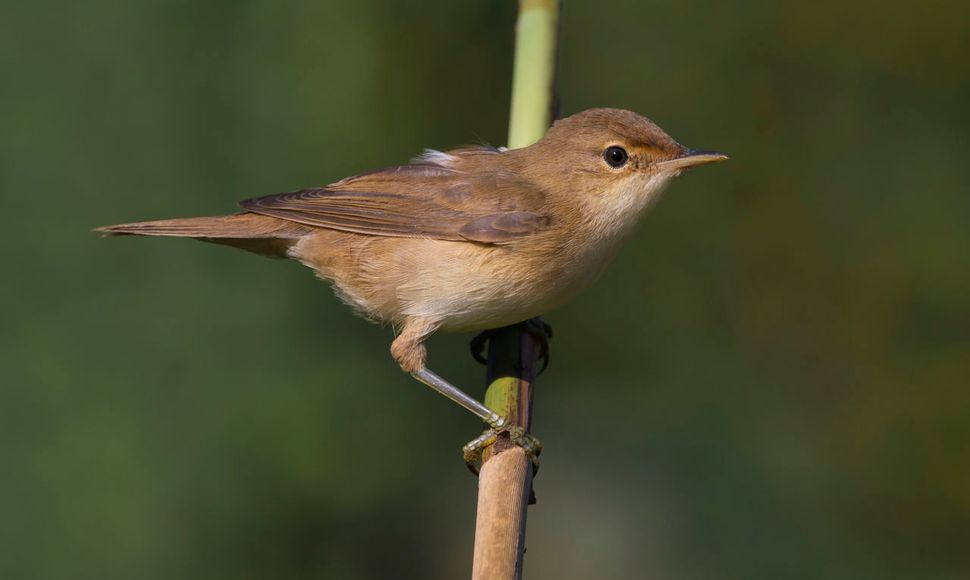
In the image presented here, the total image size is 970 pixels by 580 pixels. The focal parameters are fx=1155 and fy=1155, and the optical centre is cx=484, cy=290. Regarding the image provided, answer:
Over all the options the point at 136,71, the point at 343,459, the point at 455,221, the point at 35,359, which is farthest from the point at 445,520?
the point at 136,71

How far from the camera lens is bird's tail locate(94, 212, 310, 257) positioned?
331 centimetres

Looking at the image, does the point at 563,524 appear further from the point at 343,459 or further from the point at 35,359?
the point at 35,359

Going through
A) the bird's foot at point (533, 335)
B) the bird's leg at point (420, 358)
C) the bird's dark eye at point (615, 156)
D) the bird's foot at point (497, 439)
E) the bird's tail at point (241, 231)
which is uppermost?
the bird's dark eye at point (615, 156)

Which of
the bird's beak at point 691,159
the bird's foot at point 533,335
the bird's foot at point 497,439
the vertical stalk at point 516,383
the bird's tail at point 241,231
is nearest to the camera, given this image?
the vertical stalk at point 516,383

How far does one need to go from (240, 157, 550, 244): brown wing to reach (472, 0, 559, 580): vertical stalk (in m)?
0.17

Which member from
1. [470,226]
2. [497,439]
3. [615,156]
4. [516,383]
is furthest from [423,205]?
[497,439]

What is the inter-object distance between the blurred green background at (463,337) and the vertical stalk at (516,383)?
844 millimetres

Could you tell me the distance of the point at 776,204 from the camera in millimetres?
4418

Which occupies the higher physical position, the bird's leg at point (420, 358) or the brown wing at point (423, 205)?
→ the brown wing at point (423, 205)

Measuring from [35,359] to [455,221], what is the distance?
51.9 inches

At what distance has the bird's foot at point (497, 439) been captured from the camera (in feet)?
9.36

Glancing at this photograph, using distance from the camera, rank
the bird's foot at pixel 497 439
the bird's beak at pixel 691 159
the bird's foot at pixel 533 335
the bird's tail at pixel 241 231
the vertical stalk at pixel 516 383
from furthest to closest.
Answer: the bird's foot at pixel 533 335 < the bird's tail at pixel 241 231 < the bird's beak at pixel 691 159 < the bird's foot at pixel 497 439 < the vertical stalk at pixel 516 383

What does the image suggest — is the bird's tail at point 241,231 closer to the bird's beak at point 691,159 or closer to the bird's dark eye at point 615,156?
the bird's dark eye at point 615,156

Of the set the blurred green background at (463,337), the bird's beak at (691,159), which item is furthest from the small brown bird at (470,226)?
the blurred green background at (463,337)
